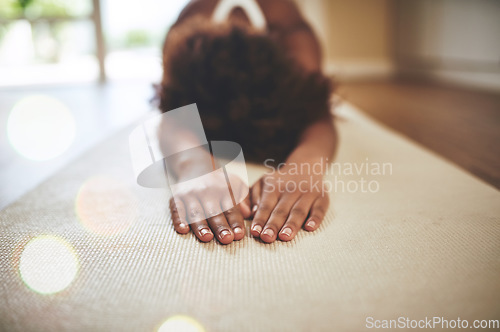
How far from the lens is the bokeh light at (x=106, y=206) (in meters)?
0.75

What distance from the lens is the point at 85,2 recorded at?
159 inches

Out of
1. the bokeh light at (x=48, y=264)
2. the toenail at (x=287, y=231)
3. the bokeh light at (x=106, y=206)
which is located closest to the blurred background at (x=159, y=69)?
the bokeh light at (x=106, y=206)

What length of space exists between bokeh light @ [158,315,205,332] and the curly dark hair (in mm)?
640

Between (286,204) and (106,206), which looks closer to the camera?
(286,204)

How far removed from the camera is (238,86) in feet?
3.33

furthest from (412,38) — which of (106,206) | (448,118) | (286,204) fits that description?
(106,206)

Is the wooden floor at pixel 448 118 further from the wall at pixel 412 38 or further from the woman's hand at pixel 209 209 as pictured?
A: the woman's hand at pixel 209 209

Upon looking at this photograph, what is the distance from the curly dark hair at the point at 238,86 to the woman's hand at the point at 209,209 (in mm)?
283

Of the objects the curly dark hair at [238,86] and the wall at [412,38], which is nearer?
the curly dark hair at [238,86]

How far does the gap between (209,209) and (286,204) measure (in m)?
0.16

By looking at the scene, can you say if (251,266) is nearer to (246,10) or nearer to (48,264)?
(48,264)

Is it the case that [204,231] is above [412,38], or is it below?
below

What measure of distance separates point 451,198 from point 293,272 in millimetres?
502

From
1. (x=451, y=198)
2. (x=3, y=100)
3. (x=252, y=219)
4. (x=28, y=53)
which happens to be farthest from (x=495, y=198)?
(x=28, y=53)
